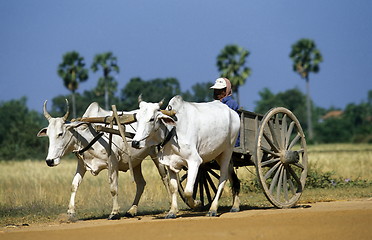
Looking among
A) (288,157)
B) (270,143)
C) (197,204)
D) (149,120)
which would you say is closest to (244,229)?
(149,120)

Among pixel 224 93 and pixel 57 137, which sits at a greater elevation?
pixel 224 93

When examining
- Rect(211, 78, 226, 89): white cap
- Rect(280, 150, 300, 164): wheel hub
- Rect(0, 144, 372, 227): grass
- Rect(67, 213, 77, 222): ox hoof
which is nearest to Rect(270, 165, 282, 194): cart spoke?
Rect(280, 150, 300, 164): wheel hub

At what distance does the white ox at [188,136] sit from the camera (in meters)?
9.27

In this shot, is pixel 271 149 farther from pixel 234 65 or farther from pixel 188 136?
pixel 234 65

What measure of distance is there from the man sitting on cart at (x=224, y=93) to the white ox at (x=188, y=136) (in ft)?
1.74

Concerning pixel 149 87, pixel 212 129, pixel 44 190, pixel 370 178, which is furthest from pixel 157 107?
pixel 149 87

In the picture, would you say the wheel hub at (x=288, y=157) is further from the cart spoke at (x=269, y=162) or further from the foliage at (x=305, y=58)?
the foliage at (x=305, y=58)

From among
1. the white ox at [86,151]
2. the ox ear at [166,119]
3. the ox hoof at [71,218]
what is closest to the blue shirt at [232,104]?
the white ox at [86,151]

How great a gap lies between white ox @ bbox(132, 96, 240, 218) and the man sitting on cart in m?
0.53

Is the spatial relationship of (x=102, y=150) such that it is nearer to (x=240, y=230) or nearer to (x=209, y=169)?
(x=209, y=169)

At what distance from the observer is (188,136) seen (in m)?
9.60

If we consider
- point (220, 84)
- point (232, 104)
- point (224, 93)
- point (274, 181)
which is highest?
point (220, 84)

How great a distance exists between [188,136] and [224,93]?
1857mm

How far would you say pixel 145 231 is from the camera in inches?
297
